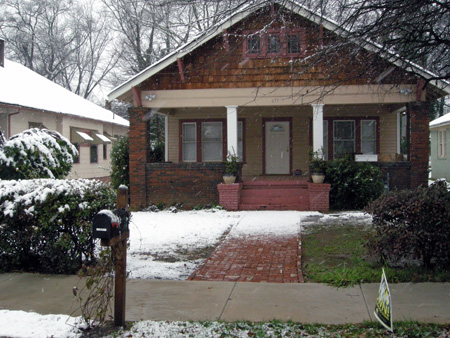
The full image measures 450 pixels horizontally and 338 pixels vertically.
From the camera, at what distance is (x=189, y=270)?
286 inches

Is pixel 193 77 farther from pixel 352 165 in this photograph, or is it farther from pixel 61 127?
pixel 61 127

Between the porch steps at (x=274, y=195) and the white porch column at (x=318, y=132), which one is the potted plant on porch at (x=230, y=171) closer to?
the porch steps at (x=274, y=195)

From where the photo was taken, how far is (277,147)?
699 inches

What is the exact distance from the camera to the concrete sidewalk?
202 inches

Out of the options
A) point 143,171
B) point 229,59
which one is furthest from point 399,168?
point 143,171

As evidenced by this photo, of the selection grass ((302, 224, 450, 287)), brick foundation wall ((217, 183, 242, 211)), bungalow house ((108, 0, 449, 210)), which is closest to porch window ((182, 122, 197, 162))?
bungalow house ((108, 0, 449, 210))

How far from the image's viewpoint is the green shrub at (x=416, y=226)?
20.9ft

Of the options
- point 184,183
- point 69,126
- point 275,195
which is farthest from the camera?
point 69,126

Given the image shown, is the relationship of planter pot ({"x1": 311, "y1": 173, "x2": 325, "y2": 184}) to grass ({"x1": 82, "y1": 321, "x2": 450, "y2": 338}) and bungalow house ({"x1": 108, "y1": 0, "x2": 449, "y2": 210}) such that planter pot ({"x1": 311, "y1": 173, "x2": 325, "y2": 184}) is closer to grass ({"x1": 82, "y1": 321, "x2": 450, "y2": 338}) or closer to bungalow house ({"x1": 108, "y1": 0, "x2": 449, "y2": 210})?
bungalow house ({"x1": 108, "y1": 0, "x2": 449, "y2": 210})

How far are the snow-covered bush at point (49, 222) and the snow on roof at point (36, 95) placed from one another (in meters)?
11.7

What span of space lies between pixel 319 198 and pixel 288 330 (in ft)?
30.1

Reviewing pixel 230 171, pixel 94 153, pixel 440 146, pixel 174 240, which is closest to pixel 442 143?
pixel 440 146

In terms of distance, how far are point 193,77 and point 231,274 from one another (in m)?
8.82

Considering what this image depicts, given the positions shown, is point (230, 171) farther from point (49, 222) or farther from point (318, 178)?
point (49, 222)
